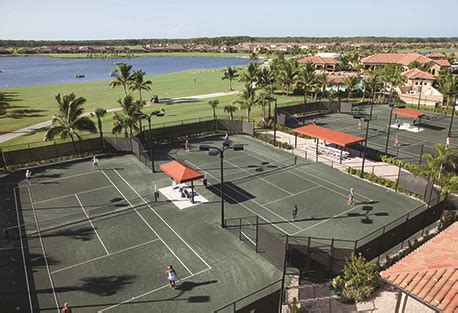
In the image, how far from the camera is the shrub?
18.0 meters

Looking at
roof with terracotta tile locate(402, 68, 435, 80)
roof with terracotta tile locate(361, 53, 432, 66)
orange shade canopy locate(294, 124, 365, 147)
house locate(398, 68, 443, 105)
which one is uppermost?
roof with terracotta tile locate(361, 53, 432, 66)

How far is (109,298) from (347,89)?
233ft

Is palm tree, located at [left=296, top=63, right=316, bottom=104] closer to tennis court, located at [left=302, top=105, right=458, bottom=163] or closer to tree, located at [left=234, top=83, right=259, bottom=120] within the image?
tennis court, located at [left=302, top=105, right=458, bottom=163]

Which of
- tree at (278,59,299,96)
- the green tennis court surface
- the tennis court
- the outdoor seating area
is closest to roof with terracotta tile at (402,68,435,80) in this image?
the tennis court

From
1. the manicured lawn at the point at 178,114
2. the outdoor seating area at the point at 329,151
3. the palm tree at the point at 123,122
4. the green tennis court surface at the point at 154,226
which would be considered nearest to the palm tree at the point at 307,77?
the manicured lawn at the point at 178,114

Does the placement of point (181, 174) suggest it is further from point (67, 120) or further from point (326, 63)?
point (326, 63)

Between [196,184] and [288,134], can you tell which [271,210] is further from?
[288,134]

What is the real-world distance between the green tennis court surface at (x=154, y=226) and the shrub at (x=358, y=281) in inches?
149

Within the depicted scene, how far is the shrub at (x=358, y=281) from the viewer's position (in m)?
18.0

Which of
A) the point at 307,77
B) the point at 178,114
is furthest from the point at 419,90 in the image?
the point at 178,114

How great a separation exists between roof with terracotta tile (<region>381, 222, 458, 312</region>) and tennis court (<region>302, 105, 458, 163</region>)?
88.7ft

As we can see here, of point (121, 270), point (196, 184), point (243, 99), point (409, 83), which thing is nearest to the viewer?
point (121, 270)

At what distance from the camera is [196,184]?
107 ft

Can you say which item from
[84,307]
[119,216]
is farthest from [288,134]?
[84,307]
